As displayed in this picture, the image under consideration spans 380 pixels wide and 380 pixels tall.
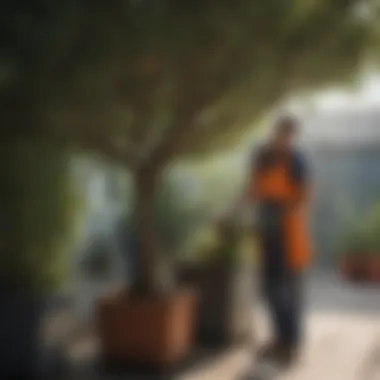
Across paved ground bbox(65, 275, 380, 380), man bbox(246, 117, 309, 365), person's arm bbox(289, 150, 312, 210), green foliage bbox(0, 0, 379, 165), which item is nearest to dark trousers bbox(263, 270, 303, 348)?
man bbox(246, 117, 309, 365)

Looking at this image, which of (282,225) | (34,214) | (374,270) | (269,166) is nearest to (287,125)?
(269,166)

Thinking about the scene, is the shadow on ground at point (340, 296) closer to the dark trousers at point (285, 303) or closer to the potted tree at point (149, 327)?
the dark trousers at point (285, 303)

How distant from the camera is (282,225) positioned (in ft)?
13.8

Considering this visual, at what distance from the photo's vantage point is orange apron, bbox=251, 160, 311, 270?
13.7ft

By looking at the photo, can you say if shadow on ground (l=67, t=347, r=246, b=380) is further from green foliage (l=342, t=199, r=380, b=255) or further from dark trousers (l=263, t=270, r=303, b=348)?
green foliage (l=342, t=199, r=380, b=255)

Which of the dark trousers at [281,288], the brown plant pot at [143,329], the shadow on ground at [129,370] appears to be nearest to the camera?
the shadow on ground at [129,370]

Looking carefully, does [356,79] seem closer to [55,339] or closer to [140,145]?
[140,145]

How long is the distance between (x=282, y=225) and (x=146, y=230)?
669mm

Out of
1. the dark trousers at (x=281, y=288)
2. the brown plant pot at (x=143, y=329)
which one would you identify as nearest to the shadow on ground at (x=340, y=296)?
the dark trousers at (x=281, y=288)

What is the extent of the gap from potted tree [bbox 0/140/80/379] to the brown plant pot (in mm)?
310

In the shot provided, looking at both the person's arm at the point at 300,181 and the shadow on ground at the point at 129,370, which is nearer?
the shadow on ground at the point at 129,370

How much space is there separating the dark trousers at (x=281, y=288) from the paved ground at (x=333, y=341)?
0.46ft

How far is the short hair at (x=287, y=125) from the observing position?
409 cm

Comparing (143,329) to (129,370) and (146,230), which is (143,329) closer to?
(129,370)
